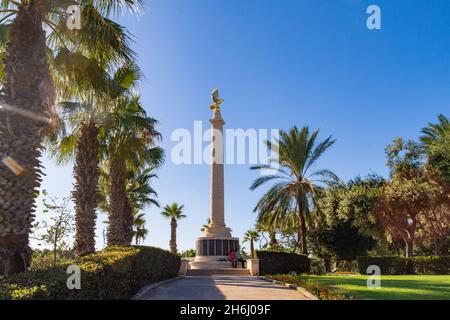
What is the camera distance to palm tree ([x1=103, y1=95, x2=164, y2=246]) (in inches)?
808

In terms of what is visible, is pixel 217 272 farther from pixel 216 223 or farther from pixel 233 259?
pixel 216 223

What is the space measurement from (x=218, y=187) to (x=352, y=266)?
22556 mm

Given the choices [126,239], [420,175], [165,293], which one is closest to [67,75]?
[165,293]

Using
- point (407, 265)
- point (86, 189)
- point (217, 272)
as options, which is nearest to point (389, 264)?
point (407, 265)

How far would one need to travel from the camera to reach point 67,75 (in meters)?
13.4

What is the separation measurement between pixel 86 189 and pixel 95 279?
9175 millimetres

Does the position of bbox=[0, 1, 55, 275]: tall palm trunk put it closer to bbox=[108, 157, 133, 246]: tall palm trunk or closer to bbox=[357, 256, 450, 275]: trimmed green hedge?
bbox=[108, 157, 133, 246]: tall palm trunk

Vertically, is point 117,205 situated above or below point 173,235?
above

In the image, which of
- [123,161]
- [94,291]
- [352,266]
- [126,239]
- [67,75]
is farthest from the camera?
[352,266]

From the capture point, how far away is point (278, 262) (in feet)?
84.6

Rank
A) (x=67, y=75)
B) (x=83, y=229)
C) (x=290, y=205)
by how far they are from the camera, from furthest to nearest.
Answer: (x=290, y=205)
(x=83, y=229)
(x=67, y=75)

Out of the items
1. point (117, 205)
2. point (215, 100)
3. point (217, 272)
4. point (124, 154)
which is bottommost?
point (217, 272)

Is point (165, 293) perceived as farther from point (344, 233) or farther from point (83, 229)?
point (344, 233)

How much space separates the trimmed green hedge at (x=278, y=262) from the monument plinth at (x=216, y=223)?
4.22 meters
